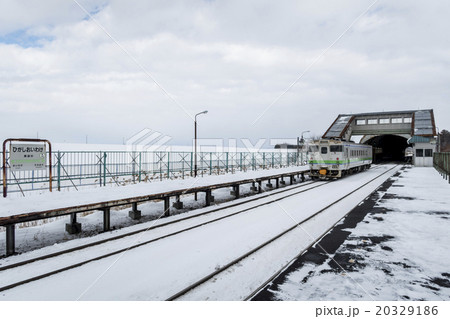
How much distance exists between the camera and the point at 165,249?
6402 mm

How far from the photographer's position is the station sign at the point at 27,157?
853 centimetres

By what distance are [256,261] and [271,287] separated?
118cm

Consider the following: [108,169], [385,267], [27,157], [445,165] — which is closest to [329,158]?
[445,165]

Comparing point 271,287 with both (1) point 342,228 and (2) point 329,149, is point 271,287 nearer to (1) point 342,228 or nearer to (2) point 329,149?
(1) point 342,228

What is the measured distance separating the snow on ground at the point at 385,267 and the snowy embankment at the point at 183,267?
74 centimetres

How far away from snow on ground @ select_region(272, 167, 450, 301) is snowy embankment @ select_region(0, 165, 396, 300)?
736 mm

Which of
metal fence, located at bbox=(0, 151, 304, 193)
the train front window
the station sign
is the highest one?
the train front window

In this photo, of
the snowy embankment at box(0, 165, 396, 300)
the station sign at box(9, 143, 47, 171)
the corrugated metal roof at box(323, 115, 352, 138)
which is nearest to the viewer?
the snowy embankment at box(0, 165, 396, 300)

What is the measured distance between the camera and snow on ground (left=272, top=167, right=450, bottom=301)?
169 inches

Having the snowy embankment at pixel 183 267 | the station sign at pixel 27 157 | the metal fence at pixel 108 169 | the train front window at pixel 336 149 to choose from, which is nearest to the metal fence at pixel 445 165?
the train front window at pixel 336 149

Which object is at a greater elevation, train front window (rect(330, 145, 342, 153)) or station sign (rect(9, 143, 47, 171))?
train front window (rect(330, 145, 342, 153))

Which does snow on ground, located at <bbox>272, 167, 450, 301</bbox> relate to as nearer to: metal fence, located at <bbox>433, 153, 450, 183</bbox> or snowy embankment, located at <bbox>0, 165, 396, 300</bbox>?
snowy embankment, located at <bbox>0, 165, 396, 300</bbox>

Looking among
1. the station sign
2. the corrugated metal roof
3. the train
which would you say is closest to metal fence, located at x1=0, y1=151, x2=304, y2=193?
the station sign
